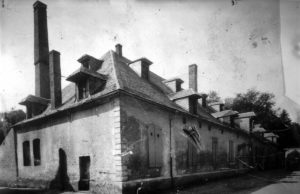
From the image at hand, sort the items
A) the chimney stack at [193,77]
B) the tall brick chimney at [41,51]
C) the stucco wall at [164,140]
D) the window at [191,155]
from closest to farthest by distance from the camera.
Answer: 1. the stucco wall at [164,140]
2. the window at [191,155]
3. the tall brick chimney at [41,51]
4. the chimney stack at [193,77]

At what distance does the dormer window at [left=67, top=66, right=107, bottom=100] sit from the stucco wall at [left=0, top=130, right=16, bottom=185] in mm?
8392

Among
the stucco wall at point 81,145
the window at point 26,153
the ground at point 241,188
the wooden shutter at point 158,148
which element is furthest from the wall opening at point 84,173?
the window at point 26,153

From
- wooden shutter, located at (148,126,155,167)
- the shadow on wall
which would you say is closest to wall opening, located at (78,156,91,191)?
the shadow on wall

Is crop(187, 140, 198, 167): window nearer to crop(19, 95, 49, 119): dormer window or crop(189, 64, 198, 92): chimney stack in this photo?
crop(189, 64, 198, 92): chimney stack

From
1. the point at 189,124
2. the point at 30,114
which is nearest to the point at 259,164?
the point at 189,124

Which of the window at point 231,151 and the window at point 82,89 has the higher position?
the window at point 82,89

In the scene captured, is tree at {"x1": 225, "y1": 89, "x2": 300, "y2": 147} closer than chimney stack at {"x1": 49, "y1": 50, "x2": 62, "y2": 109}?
No

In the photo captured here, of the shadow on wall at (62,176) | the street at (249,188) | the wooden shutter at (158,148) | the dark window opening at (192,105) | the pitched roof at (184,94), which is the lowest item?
the street at (249,188)

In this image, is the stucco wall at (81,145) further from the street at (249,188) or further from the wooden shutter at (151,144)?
the street at (249,188)

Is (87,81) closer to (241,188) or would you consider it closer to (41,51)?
(41,51)

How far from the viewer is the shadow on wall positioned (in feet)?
40.8

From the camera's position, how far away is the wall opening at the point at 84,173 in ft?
37.7

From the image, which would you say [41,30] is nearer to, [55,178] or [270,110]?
[55,178]

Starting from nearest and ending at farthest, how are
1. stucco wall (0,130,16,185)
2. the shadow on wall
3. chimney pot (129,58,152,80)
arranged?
the shadow on wall, chimney pot (129,58,152,80), stucco wall (0,130,16,185)
